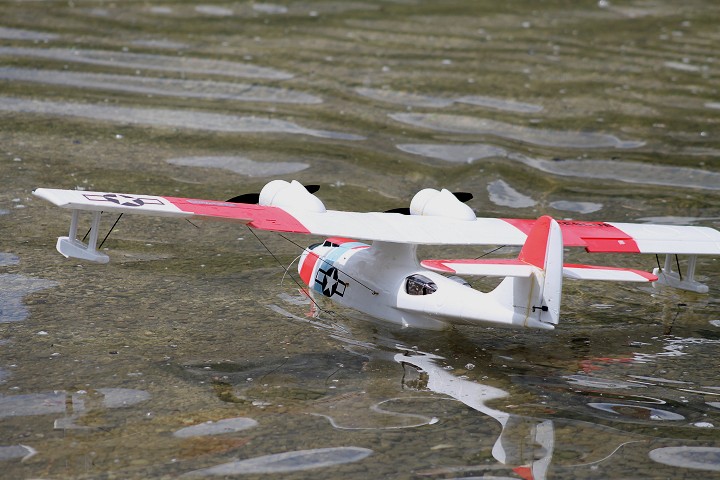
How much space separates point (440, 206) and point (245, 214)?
3527mm

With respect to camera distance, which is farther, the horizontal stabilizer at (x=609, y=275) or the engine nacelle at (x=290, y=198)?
the engine nacelle at (x=290, y=198)

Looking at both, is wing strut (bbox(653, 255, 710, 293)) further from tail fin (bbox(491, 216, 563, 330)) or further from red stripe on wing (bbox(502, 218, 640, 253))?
tail fin (bbox(491, 216, 563, 330))

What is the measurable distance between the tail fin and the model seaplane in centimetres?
1

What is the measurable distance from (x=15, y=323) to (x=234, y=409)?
4.50 metres

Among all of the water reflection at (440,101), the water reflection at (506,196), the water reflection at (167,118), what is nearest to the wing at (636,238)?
the water reflection at (506,196)

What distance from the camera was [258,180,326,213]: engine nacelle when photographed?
16.4 metres

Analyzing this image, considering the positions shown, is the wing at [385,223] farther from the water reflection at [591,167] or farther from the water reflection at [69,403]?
the water reflection at [591,167]

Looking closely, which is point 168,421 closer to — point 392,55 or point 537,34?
point 392,55

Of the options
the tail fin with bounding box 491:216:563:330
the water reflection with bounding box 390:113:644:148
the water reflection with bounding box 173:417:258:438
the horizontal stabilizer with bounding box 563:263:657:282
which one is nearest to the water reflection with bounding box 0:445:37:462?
the water reflection with bounding box 173:417:258:438

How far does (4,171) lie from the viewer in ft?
76.5

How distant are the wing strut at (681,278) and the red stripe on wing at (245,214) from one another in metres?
6.92

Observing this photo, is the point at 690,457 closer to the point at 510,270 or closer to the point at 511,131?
the point at 510,270

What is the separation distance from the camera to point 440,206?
56.6 ft

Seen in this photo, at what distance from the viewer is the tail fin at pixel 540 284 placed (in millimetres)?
14664
